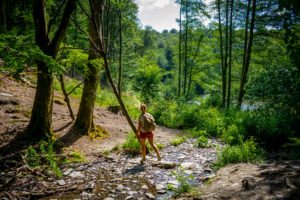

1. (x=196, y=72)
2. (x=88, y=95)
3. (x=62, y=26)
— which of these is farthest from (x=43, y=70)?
(x=196, y=72)

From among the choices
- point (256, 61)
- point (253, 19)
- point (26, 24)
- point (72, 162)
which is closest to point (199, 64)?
point (256, 61)

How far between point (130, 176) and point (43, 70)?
387cm

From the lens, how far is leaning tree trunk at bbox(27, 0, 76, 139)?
16.2 feet

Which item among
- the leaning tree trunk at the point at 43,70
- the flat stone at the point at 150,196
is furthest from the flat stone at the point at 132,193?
the leaning tree trunk at the point at 43,70

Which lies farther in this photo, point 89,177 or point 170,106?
point 170,106

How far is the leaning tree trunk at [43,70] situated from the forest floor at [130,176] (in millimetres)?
677

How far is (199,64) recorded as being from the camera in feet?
66.7

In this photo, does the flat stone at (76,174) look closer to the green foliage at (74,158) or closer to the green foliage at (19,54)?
the green foliage at (74,158)

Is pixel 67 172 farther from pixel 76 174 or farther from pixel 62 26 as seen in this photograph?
pixel 62 26

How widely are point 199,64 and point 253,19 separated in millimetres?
10020

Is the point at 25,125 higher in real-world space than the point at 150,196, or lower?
higher

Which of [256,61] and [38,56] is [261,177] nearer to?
[38,56]

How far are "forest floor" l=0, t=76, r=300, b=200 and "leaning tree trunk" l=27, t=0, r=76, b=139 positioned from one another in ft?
2.22

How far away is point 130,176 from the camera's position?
4.31 metres
